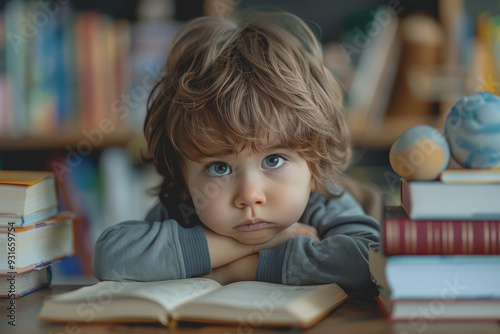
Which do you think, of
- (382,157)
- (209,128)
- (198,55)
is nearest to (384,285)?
(209,128)

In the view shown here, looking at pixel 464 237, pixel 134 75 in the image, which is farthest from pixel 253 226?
pixel 134 75

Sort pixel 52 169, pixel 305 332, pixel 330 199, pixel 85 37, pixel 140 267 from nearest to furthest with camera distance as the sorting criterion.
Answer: pixel 305 332, pixel 140 267, pixel 330 199, pixel 85 37, pixel 52 169

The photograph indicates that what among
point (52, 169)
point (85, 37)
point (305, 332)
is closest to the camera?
point (305, 332)

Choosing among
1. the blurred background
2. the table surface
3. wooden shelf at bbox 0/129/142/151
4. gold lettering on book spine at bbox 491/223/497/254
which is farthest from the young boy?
wooden shelf at bbox 0/129/142/151

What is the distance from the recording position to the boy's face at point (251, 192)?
85 centimetres

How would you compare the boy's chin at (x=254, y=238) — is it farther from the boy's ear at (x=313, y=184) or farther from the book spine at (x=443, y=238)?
the book spine at (x=443, y=238)

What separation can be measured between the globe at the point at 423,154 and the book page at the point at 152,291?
0.32 m

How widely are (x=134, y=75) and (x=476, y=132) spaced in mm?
1526

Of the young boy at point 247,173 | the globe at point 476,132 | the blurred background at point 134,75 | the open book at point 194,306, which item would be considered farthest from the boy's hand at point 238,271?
the blurred background at point 134,75

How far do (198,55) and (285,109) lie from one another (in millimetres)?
201

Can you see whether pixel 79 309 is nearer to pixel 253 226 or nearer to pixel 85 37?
pixel 253 226

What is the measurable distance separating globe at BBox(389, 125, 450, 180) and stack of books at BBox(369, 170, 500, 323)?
1 cm

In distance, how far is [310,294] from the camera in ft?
2.35

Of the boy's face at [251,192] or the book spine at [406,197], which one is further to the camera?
the boy's face at [251,192]
